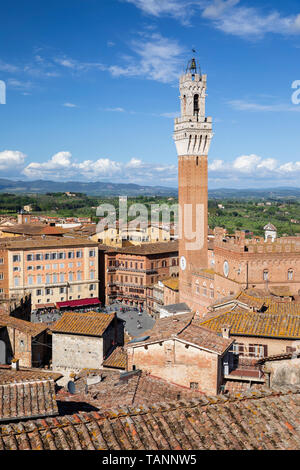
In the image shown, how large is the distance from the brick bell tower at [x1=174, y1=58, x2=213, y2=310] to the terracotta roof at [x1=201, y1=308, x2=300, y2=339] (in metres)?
28.1

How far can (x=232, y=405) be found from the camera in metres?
8.02

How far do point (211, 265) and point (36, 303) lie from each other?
2302 cm

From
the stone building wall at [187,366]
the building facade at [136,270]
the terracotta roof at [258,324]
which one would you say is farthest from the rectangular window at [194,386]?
the building facade at [136,270]

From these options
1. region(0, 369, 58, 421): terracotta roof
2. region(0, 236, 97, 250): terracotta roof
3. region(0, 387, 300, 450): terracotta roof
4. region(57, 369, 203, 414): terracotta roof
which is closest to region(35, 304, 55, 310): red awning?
region(0, 236, 97, 250): terracotta roof

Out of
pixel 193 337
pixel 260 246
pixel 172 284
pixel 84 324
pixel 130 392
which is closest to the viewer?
pixel 130 392

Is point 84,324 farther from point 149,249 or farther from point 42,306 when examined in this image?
point 149,249

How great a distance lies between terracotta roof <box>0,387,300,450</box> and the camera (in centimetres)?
684

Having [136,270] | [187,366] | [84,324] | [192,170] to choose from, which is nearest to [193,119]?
[192,170]

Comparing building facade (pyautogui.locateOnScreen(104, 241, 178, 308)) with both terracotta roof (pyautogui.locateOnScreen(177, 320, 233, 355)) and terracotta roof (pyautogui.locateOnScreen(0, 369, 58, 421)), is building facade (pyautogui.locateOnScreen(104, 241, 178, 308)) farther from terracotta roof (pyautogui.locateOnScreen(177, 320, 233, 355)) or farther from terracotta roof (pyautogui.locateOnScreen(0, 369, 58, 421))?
terracotta roof (pyautogui.locateOnScreen(0, 369, 58, 421))

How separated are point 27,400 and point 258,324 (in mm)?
11632

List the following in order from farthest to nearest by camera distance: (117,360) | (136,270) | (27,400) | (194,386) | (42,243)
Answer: (136,270) → (42,243) → (117,360) → (194,386) → (27,400)

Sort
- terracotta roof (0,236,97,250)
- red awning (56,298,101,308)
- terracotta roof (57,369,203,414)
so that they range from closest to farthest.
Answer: terracotta roof (57,369,203,414), terracotta roof (0,236,97,250), red awning (56,298,101,308)

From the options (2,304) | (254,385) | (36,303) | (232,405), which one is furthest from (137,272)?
(232,405)

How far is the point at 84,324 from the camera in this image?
23719 millimetres
